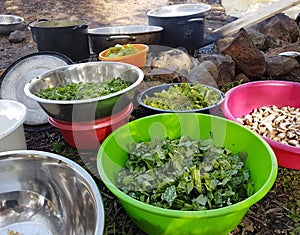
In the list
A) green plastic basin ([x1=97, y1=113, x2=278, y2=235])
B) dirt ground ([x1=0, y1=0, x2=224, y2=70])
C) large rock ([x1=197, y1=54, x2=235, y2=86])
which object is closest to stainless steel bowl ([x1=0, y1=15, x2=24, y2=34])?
dirt ground ([x1=0, y1=0, x2=224, y2=70])

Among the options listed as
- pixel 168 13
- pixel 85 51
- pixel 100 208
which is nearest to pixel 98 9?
pixel 168 13

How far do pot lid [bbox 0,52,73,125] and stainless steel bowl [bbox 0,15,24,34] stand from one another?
3.04m

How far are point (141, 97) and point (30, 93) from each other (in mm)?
684

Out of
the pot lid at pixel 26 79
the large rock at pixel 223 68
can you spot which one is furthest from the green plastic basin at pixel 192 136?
the large rock at pixel 223 68

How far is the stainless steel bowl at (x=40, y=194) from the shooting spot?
122 centimetres

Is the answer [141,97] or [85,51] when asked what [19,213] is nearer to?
[141,97]

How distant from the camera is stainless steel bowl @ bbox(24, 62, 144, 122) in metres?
1.55

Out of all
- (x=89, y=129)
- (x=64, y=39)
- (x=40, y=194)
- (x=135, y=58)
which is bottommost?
(x=40, y=194)

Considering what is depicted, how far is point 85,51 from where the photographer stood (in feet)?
8.93

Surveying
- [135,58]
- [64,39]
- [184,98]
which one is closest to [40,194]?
[184,98]

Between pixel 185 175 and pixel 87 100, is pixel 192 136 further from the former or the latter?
pixel 87 100

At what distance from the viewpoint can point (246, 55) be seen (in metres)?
2.50

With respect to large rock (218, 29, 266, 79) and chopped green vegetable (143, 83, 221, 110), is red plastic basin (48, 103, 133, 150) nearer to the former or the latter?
chopped green vegetable (143, 83, 221, 110)

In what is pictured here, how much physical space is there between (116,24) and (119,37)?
8.23 ft
